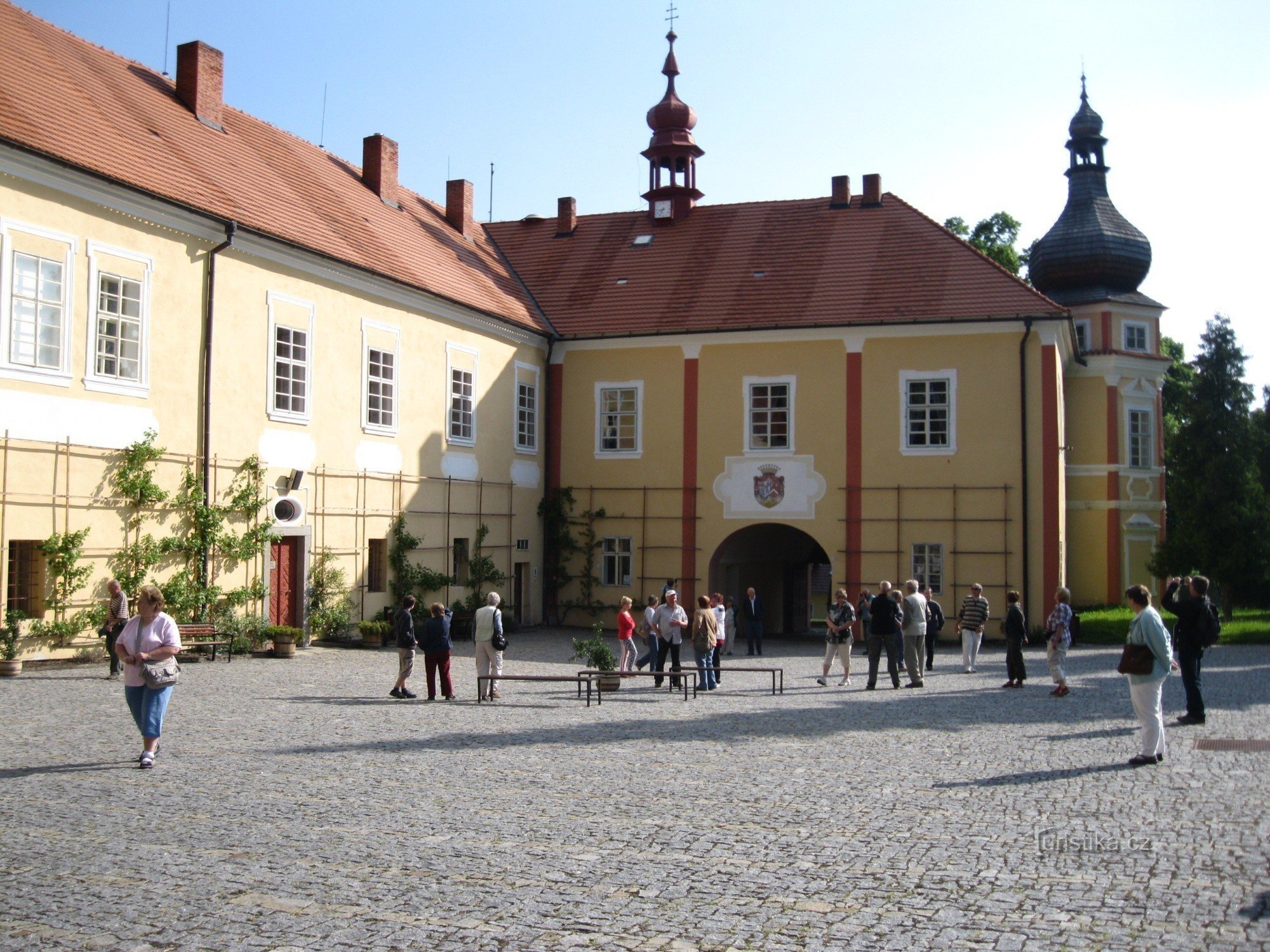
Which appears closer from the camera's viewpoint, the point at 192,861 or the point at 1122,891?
the point at 1122,891

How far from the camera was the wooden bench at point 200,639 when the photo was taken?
18.5 meters

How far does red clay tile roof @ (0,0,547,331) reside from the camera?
1847 cm

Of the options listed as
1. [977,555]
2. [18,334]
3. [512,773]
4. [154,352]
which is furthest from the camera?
[977,555]

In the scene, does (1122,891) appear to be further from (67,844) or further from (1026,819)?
(67,844)

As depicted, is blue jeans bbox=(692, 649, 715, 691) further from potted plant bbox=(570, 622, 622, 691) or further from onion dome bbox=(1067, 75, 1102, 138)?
onion dome bbox=(1067, 75, 1102, 138)

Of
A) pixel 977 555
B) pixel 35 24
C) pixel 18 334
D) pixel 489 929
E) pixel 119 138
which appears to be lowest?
pixel 489 929

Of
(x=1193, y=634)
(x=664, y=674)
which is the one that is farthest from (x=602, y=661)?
(x=1193, y=634)

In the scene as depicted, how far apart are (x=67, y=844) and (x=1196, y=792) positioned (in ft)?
25.5

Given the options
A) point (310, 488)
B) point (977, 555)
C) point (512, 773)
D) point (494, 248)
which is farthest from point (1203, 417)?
point (512, 773)

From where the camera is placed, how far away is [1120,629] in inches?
1046

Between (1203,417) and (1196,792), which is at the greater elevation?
(1203,417)

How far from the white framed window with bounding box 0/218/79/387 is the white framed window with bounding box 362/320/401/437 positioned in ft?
22.4

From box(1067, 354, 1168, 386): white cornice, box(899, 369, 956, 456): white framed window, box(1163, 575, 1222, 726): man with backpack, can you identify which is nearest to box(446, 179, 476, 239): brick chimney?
box(899, 369, 956, 456): white framed window

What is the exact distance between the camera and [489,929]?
591 cm
